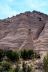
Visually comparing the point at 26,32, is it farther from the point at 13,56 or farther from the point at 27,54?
→ the point at 13,56

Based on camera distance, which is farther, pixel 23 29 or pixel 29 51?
pixel 23 29

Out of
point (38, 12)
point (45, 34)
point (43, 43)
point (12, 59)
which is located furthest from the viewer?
point (38, 12)

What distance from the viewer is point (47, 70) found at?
39.2m

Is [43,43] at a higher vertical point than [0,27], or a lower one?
lower

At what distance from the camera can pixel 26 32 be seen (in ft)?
311

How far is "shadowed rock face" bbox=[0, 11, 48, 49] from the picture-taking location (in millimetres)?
87188

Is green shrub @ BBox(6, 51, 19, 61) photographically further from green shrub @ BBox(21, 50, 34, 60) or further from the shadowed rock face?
the shadowed rock face

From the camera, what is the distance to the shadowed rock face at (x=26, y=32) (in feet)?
286

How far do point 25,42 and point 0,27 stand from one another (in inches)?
807

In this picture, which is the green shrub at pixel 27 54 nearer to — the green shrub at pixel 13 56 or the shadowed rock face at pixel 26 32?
the green shrub at pixel 13 56

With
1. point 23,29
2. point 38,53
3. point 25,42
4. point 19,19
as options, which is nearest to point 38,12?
point 19,19

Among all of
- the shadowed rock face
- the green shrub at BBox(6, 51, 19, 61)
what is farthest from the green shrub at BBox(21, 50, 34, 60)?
the shadowed rock face

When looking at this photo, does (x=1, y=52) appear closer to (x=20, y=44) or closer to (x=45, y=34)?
(x=20, y=44)

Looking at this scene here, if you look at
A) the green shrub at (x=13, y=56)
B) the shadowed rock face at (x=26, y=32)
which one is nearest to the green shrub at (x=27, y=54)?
the green shrub at (x=13, y=56)
